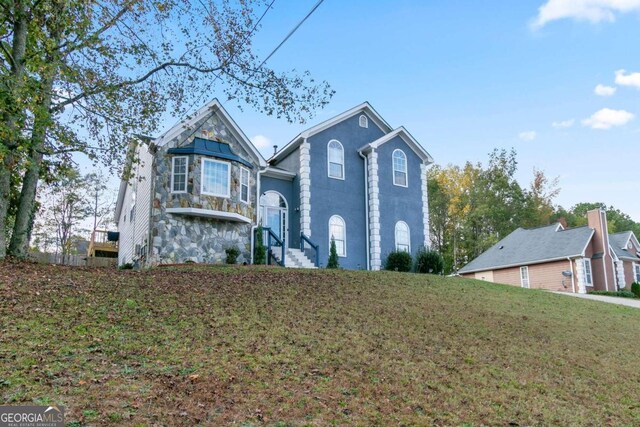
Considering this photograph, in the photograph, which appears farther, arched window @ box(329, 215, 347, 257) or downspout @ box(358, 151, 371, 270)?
downspout @ box(358, 151, 371, 270)

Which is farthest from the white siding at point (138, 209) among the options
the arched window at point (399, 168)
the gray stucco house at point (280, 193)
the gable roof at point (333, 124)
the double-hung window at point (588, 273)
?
the double-hung window at point (588, 273)

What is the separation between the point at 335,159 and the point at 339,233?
3181 mm

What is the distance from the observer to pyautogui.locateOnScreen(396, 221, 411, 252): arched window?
2223cm

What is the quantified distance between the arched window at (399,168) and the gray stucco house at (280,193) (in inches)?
1.8

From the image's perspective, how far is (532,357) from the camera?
8953mm

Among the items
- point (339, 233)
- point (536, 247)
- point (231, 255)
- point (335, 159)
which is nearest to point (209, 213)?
point (231, 255)

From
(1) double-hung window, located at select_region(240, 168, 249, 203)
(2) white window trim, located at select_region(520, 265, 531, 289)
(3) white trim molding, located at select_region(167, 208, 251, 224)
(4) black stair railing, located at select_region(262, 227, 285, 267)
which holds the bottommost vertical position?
(2) white window trim, located at select_region(520, 265, 531, 289)

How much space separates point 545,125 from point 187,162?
15.8m

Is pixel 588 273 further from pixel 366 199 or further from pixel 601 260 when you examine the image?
pixel 366 199

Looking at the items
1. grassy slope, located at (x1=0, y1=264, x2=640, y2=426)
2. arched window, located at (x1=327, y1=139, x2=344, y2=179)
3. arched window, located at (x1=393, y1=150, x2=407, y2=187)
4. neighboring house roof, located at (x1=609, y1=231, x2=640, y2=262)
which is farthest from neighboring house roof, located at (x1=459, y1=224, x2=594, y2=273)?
grassy slope, located at (x1=0, y1=264, x2=640, y2=426)

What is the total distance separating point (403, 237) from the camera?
73.7ft

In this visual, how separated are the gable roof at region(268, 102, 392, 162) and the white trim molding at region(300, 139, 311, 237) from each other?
374 mm

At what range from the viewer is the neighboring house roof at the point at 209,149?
17.3m

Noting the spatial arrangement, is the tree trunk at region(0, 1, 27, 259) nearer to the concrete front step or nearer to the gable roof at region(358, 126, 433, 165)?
the concrete front step
